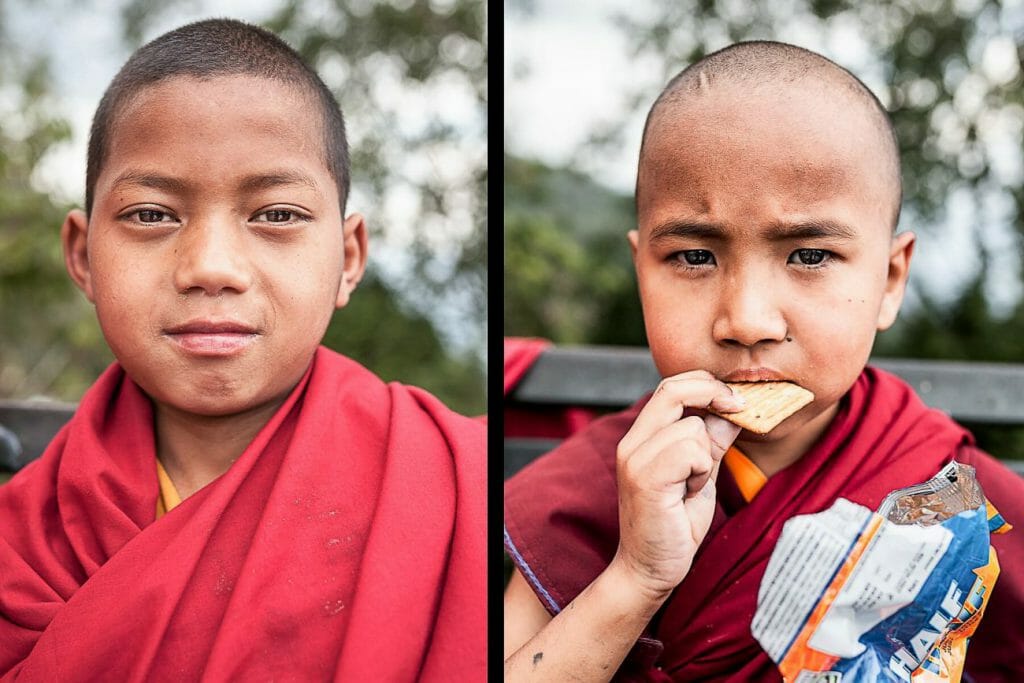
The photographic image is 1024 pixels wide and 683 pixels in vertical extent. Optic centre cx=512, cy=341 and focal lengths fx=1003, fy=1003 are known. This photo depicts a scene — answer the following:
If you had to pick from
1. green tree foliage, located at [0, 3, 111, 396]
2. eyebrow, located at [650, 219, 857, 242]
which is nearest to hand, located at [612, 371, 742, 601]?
eyebrow, located at [650, 219, 857, 242]

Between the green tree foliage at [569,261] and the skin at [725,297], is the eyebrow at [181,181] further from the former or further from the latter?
the green tree foliage at [569,261]

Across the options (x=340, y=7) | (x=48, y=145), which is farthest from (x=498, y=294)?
(x=340, y=7)

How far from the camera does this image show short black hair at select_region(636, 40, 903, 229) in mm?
1475

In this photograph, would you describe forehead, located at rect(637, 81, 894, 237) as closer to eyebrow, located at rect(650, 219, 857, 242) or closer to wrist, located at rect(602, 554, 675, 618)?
eyebrow, located at rect(650, 219, 857, 242)

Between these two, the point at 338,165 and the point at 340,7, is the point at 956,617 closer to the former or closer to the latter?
the point at 338,165

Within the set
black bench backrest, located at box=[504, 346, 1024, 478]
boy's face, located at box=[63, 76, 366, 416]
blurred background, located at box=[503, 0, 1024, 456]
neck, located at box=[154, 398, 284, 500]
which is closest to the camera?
boy's face, located at box=[63, 76, 366, 416]

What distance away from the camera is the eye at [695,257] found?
4.84 ft

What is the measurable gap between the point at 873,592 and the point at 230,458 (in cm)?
93

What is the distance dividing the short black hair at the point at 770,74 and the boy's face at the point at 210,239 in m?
0.55

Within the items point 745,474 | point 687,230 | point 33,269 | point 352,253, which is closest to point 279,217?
point 352,253

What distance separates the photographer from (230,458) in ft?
4.99

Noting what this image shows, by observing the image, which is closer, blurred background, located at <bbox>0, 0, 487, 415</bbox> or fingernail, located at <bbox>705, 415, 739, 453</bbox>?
fingernail, located at <bbox>705, 415, 739, 453</bbox>

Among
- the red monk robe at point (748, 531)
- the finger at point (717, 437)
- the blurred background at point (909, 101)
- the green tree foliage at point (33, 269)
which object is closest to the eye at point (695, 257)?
the finger at point (717, 437)

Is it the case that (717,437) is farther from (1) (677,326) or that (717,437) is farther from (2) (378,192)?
(2) (378,192)
